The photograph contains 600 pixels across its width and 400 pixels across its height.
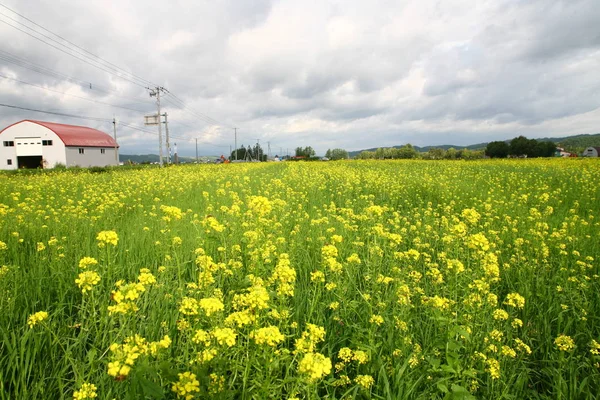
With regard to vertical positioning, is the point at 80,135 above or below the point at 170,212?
above

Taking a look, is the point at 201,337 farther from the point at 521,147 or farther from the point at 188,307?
the point at 521,147

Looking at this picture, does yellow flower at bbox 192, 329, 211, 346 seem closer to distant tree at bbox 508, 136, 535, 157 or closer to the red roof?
the red roof

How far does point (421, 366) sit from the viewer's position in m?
2.17

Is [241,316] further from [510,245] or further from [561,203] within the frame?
[561,203]

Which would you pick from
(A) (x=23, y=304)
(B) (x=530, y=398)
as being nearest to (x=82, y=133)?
(A) (x=23, y=304)

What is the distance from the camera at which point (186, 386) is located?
4.50 ft

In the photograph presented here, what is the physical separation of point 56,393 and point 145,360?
110 cm

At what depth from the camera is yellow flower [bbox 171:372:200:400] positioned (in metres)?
1.36

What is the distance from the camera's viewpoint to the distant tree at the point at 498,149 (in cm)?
5484

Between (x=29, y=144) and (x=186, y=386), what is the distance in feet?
192

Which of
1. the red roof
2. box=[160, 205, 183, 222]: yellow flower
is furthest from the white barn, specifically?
box=[160, 205, 183, 222]: yellow flower

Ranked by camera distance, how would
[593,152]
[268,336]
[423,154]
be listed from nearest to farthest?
1. [268,336]
2. [423,154]
3. [593,152]

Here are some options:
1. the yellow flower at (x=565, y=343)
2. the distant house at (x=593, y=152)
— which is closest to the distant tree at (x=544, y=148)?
the distant house at (x=593, y=152)

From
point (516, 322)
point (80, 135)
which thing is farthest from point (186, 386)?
point (80, 135)
